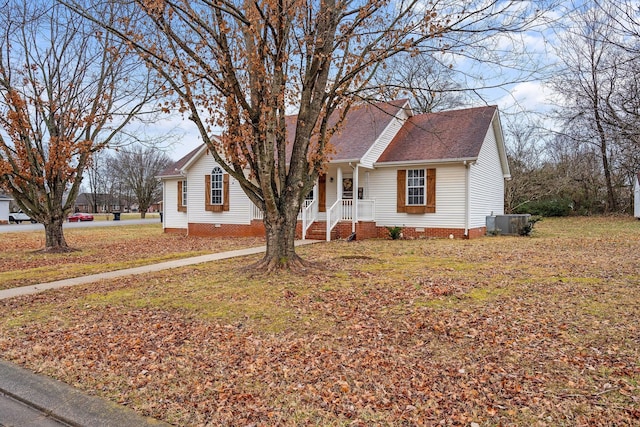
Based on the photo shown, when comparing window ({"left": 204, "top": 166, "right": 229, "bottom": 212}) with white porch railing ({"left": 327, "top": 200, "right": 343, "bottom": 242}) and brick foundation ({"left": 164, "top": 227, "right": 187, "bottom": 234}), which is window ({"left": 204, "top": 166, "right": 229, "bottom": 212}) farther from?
white porch railing ({"left": 327, "top": 200, "right": 343, "bottom": 242})

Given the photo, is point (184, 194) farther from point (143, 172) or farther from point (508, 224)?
point (143, 172)

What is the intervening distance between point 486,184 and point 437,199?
3.30 m

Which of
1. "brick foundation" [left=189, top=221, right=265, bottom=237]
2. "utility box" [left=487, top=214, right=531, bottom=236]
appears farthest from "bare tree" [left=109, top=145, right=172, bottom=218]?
"utility box" [left=487, top=214, right=531, bottom=236]

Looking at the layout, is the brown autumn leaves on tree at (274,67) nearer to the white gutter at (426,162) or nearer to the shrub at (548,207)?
the white gutter at (426,162)

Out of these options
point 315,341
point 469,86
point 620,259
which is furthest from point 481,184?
point 315,341

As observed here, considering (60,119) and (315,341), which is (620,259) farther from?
(60,119)

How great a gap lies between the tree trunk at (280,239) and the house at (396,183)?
6534 millimetres

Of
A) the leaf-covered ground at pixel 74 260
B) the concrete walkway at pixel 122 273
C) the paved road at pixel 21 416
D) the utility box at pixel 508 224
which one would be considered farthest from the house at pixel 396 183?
the paved road at pixel 21 416

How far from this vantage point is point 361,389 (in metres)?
3.57

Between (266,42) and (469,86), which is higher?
(266,42)

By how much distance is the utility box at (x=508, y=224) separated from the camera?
1744 centimetres

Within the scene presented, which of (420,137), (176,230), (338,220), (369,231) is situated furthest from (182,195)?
(420,137)

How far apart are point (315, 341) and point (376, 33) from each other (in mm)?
5872

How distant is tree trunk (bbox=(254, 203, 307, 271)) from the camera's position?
333 inches
